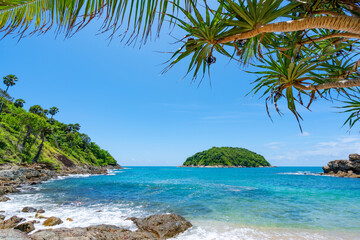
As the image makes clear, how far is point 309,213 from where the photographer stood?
35.0 feet

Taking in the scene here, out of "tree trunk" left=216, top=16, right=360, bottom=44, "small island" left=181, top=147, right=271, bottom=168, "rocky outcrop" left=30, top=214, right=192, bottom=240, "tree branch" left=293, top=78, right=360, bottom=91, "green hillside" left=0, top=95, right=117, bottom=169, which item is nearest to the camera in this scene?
"tree trunk" left=216, top=16, right=360, bottom=44

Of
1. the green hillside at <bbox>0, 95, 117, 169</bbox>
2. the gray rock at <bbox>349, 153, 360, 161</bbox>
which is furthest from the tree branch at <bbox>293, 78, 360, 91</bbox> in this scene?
the gray rock at <bbox>349, 153, 360, 161</bbox>

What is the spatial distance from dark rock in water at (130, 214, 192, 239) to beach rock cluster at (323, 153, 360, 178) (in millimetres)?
55522

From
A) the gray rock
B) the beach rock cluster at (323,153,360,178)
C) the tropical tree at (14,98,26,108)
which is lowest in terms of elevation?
the beach rock cluster at (323,153,360,178)

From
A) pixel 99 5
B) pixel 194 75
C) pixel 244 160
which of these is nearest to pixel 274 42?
pixel 194 75

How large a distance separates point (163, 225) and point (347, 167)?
61659 millimetres

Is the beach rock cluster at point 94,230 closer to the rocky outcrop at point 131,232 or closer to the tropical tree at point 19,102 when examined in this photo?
the rocky outcrop at point 131,232

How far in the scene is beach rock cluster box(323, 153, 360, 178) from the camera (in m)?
46.1

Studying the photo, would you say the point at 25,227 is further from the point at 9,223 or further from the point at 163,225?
the point at 163,225

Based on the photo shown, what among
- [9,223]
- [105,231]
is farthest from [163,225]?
[9,223]

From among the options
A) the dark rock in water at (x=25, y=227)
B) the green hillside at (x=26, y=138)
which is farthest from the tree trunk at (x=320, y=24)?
the green hillside at (x=26, y=138)

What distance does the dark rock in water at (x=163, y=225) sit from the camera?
269 inches

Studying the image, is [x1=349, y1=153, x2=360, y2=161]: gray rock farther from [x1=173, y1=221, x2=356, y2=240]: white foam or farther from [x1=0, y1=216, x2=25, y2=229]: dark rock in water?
[x1=0, y1=216, x2=25, y2=229]: dark rock in water

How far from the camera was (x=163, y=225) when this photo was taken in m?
7.22
